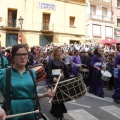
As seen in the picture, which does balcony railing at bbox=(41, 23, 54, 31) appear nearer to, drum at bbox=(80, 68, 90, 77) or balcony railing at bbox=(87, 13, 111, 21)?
balcony railing at bbox=(87, 13, 111, 21)

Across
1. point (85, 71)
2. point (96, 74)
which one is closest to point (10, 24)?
point (85, 71)

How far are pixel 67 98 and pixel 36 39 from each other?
1004 inches

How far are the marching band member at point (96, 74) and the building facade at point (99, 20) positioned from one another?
2310 centimetres

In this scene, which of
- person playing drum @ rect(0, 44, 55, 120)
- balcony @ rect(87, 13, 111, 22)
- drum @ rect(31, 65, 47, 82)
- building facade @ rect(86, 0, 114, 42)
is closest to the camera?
person playing drum @ rect(0, 44, 55, 120)

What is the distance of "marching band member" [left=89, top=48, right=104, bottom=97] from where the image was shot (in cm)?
832

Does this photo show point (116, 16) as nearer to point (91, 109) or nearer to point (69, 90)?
point (91, 109)

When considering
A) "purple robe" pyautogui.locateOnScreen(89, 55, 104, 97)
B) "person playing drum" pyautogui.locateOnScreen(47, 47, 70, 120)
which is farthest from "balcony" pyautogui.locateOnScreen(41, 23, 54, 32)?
"person playing drum" pyautogui.locateOnScreen(47, 47, 70, 120)

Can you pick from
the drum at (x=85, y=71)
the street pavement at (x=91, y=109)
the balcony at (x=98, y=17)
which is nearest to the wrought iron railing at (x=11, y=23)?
the balcony at (x=98, y=17)

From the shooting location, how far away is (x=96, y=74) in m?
8.56

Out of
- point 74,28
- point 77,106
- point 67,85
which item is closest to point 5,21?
point 74,28

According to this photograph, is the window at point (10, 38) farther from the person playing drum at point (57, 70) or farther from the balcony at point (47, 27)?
the person playing drum at point (57, 70)

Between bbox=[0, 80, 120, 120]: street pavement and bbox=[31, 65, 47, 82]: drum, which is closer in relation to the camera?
bbox=[31, 65, 47, 82]: drum

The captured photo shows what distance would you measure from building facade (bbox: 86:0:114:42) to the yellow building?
893 mm

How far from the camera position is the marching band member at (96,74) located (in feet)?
27.3
